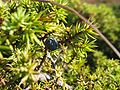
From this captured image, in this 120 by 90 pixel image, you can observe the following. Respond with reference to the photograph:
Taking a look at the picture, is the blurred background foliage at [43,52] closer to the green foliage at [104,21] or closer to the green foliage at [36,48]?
the green foliage at [36,48]

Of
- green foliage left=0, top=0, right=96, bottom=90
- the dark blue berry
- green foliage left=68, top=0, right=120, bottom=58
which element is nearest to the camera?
green foliage left=0, top=0, right=96, bottom=90

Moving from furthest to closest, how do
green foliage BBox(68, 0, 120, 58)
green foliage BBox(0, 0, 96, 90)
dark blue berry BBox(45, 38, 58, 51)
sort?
green foliage BBox(68, 0, 120, 58) → dark blue berry BBox(45, 38, 58, 51) → green foliage BBox(0, 0, 96, 90)

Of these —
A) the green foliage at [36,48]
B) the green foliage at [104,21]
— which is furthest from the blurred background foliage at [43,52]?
the green foliage at [104,21]

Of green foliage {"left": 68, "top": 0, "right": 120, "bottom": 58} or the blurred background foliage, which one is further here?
green foliage {"left": 68, "top": 0, "right": 120, "bottom": 58}

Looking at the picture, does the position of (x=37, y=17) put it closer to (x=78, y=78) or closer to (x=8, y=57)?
(x=8, y=57)

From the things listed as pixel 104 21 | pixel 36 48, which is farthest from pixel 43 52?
pixel 104 21

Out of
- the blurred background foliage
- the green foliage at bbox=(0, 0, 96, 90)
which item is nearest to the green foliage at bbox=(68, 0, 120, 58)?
the blurred background foliage

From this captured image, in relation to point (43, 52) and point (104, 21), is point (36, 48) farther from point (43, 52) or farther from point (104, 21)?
point (104, 21)

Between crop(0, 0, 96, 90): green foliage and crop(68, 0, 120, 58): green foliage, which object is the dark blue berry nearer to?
crop(0, 0, 96, 90): green foliage
